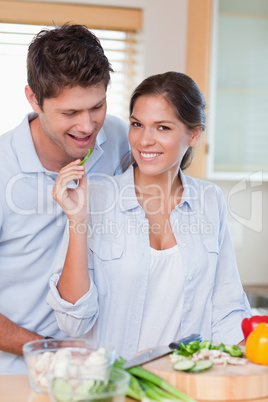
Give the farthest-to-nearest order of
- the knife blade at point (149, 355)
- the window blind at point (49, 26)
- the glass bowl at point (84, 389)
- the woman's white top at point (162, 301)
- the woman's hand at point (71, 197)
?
the window blind at point (49, 26) → the woman's white top at point (162, 301) → the woman's hand at point (71, 197) → the knife blade at point (149, 355) → the glass bowl at point (84, 389)

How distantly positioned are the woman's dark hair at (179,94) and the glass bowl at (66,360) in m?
0.82

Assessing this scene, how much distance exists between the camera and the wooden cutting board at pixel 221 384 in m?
1.23

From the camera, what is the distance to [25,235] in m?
1.86

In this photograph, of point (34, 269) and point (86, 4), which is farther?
point (86, 4)

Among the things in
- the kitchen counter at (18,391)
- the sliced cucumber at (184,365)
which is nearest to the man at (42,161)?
the kitchen counter at (18,391)

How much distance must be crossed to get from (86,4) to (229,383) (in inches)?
106

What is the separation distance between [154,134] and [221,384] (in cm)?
81

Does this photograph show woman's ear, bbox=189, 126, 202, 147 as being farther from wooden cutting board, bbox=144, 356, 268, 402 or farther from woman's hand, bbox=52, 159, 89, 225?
wooden cutting board, bbox=144, 356, 268, 402

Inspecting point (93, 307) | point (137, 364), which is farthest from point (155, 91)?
point (137, 364)

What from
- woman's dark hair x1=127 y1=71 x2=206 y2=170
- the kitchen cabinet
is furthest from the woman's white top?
the kitchen cabinet

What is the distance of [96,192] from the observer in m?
1.82

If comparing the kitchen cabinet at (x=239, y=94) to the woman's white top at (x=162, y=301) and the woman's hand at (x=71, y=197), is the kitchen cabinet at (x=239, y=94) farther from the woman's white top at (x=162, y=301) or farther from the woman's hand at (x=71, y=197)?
the woman's hand at (x=71, y=197)

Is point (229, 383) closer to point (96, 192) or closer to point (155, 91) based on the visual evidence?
point (96, 192)

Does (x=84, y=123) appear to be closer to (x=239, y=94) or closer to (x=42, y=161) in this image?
(x=42, y=161)
